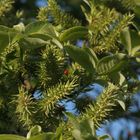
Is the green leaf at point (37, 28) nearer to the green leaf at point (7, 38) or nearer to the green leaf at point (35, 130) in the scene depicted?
the green leaf at point (7, 38)

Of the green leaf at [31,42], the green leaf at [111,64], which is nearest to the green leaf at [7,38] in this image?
the green leaf at [31,42]

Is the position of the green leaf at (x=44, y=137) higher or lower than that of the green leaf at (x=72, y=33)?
lower

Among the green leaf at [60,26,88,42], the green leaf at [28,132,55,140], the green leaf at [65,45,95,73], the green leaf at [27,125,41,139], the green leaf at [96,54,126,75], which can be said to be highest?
the green leaf at [60,26,88,42]

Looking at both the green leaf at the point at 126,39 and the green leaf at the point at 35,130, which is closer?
the green leaf at the point at 35,130

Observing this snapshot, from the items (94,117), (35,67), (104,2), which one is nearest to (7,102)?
(35,67)

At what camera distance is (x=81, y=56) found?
1.04 metres

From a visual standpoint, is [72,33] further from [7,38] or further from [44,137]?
[44,137]

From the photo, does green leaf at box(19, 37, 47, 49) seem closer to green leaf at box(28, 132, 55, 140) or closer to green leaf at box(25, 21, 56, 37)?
green leaf at box(25, 21, 56, 37)

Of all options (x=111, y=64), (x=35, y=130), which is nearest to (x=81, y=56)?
(x=111, y=64)

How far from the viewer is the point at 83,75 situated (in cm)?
113

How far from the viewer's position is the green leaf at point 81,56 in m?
1.03

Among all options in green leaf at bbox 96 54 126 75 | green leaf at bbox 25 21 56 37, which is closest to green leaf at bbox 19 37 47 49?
green leaf at bbox 25 21 56 37

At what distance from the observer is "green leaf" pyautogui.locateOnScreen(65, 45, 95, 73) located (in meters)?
1.03

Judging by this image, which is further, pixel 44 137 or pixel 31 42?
pixel 31 42
